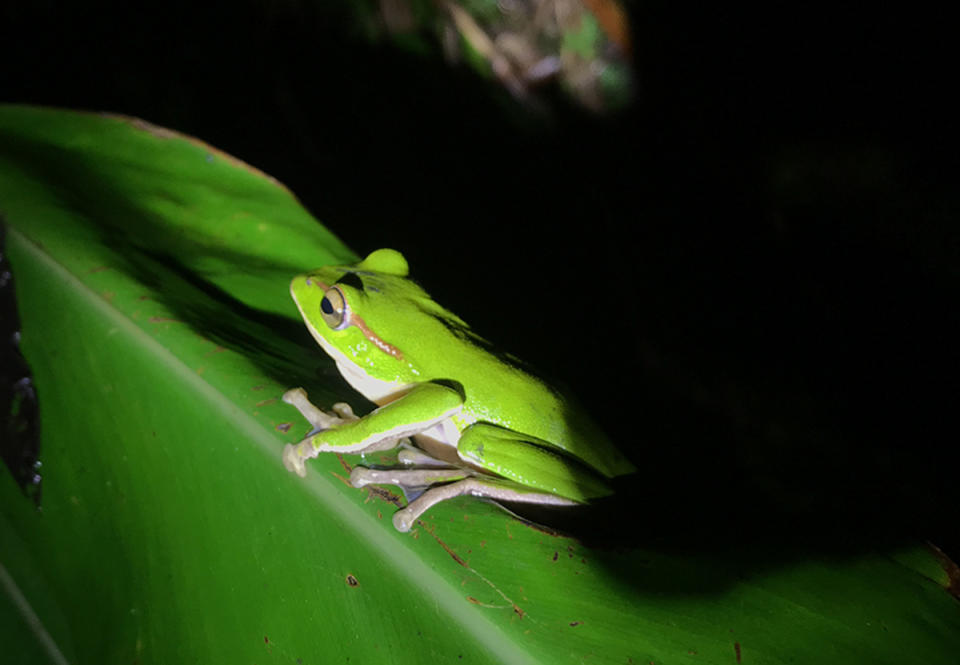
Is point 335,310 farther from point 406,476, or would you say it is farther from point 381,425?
point 406,476

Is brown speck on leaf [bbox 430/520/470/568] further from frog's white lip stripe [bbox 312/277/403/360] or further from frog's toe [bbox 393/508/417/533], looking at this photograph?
frog's white lip stripe [bbox 312/277/403/360]

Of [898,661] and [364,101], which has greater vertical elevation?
[364,101]

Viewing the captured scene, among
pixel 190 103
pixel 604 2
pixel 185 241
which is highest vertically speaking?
pixel 604 2

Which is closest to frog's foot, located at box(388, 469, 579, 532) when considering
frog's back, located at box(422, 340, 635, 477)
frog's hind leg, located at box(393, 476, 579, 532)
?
frog's hind leg, located at box(393, 476, 579, 532)

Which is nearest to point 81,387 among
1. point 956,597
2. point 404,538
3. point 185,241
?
point 185,241

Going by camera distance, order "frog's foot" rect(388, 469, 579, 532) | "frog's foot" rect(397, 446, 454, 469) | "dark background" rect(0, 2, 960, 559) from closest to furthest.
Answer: "frog's foot" rect(388, 469, 579, 532) < "frog's foot" rect(397, 446, 454, 469) < "dark background" rect(0, 2, 960, 559)

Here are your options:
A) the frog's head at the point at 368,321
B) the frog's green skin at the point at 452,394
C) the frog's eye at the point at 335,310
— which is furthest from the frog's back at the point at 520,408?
the frog's eye at the point at 335,310

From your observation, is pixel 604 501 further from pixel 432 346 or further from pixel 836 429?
pixel 836 429
